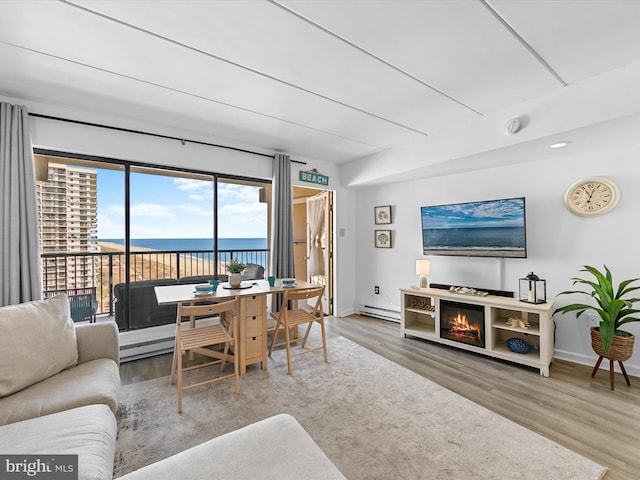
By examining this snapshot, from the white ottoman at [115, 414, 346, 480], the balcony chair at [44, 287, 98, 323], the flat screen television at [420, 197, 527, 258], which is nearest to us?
the white ottoman at [115, 414, 346, 480]

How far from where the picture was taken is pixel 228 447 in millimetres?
1119

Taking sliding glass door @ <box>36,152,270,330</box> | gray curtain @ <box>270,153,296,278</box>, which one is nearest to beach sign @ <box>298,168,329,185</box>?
gray curtain @ <box>270,153,296,278</box>

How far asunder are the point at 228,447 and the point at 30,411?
1145 mm

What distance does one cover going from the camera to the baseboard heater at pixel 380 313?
4520mm

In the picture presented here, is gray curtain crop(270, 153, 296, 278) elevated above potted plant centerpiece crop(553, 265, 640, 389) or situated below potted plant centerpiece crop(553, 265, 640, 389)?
above

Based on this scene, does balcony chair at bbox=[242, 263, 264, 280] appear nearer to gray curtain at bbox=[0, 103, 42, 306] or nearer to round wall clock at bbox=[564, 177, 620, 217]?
gray curtain at bbox=[0, 103, 42, 306]

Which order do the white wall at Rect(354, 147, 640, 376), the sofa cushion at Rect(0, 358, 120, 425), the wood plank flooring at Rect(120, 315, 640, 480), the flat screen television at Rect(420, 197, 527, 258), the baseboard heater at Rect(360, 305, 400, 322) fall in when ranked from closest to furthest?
the sofa cushion at Rect(0, 358, 120, 425) → the wood plank flooring at Rect(120, 315, 640, 480) → the white wall at Rect(354, 147, 640, 376) → the flat screen television at Rect(420, 197, 527, 258) → the baseboard heater at Rect(360, 305, 400, 322)

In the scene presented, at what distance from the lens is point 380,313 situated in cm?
471

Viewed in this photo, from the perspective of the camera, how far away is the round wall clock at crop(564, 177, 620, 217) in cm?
272

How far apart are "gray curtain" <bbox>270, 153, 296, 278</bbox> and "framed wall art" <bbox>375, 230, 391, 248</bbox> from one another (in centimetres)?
153

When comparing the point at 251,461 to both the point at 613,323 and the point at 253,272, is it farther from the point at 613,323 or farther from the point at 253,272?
the point at 613,323

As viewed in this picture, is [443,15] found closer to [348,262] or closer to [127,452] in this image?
[127,452]

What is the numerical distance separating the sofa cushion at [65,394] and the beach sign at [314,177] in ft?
10.8

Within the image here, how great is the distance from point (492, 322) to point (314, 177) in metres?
3.06
